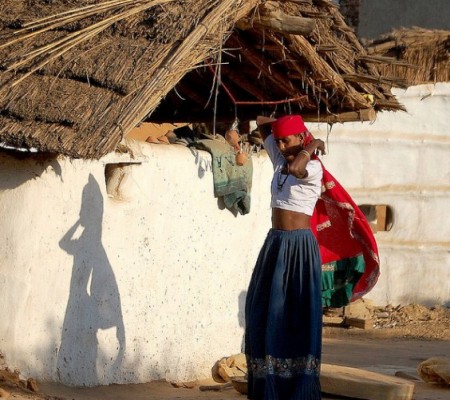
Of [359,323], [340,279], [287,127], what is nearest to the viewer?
[287,127]

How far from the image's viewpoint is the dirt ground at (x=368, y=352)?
7.42m

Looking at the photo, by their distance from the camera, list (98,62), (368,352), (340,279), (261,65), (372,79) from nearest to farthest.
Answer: (98,62) < (340,279) < (372,79) < (261,65) < (368,352)

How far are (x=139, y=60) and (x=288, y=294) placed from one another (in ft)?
5.56

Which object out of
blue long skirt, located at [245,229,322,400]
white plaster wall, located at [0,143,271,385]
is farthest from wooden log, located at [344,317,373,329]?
blue long skirt, located at [245,229,322,400]

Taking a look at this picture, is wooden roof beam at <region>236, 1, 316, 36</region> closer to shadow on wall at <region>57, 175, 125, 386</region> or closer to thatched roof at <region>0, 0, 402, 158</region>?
thatched roof at <region>0, 0, 402, 158</region>

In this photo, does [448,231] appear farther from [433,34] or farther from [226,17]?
[226,17]

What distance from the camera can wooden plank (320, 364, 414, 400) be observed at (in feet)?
25.1

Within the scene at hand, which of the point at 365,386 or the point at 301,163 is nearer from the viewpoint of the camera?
the point at 301,163

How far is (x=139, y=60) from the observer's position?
723 centimetres

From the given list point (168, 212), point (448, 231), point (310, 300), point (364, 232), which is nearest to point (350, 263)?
point (364, 232)

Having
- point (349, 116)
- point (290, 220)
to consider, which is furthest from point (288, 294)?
point (349, 116)

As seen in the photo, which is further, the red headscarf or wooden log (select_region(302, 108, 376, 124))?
wooden log (select_region(302, 108, 376, 124))

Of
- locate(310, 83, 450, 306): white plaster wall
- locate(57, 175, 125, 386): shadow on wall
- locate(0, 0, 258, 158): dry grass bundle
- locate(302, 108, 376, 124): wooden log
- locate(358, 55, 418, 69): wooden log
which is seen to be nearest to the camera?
locate(0, 0, 258, 158): dry grass bundle

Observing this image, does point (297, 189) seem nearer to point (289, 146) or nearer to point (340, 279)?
point (289, 146)
